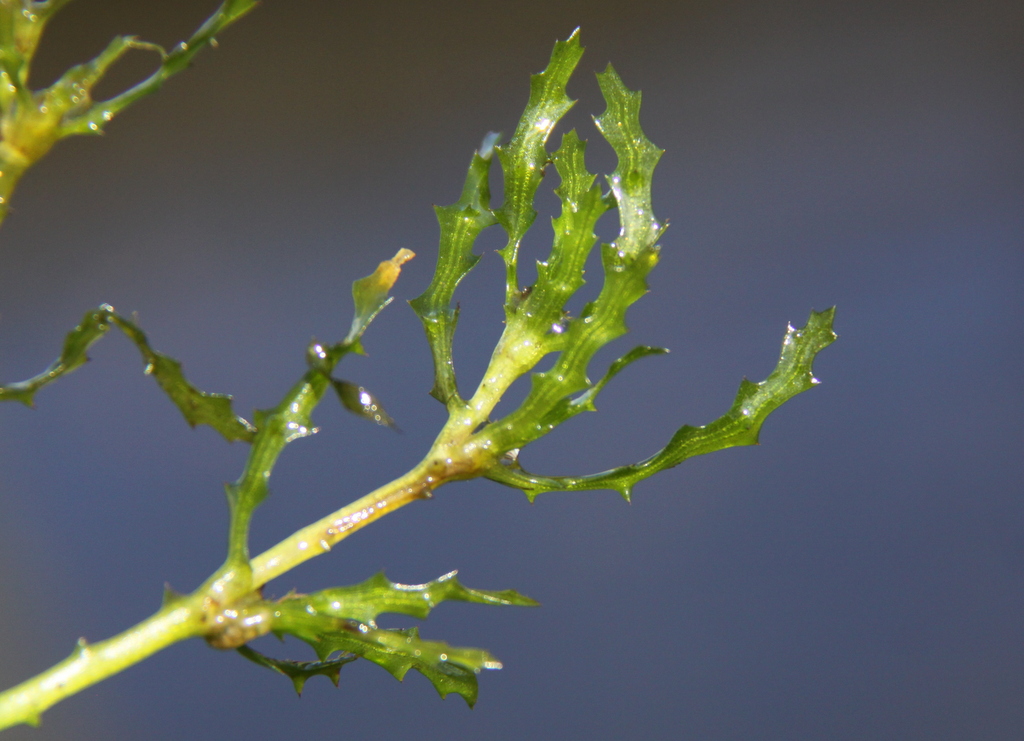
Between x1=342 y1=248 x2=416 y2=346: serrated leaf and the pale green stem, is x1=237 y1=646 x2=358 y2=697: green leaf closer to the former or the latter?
the pale green stem

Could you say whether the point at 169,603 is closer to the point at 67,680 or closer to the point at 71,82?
the point at 67,680

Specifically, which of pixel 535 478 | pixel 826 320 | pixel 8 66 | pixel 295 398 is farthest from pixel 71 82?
pixel 826 320

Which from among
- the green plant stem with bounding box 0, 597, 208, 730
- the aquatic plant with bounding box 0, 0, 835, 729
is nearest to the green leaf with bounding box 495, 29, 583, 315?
the aquatic plant with bounding box 0, 0, 835, 729

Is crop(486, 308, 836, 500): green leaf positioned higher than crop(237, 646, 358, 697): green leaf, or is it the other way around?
crop(486, 308, 836, 500): green leaf

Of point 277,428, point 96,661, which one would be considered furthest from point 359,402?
point 96,661

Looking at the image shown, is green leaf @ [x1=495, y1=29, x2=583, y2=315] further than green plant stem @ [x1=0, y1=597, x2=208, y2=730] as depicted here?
Yes

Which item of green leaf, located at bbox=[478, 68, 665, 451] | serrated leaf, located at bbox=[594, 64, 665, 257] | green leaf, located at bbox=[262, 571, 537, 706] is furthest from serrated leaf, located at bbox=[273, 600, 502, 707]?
serrated leaf, located at bbox=[594, 64, 665, 257]

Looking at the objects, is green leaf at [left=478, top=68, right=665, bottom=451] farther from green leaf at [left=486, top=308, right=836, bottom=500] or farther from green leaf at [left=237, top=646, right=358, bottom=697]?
green leaf at [left=237, top=646, right=358, bottom=697]

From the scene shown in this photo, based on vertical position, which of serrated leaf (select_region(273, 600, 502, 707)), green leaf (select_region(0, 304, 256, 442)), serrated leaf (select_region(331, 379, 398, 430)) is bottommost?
serrated leaf (select_region(273, 600, 502, 707))
